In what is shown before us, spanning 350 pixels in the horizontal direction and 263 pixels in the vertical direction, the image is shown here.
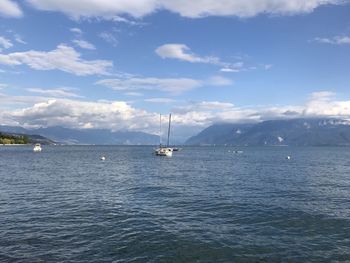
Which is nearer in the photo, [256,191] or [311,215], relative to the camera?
[311,215]

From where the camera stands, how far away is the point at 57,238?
117ft

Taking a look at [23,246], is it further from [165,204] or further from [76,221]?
[165,204]

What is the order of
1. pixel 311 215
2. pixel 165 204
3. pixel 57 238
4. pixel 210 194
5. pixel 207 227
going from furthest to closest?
pixel 210 194 < pixel 165 204 < pixel 311 215 < pixel 207 227 < pixel 57 238

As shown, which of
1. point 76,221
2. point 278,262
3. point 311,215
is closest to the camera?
point 278,262

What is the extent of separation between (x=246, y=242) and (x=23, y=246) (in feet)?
63.4

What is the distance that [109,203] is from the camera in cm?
5391

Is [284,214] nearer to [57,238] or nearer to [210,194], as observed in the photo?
[210,194]

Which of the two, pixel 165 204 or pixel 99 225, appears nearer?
pixel 99 225

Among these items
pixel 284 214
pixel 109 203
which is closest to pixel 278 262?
pixel 284 214

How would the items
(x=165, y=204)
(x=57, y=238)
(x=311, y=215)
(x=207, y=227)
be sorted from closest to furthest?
1. (x=57, y=238)
2. (x=207, y=227)
3. (x=311, y=215)
4. (x=165, y=204)

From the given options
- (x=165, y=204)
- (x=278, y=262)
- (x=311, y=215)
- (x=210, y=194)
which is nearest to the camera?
(x=278, y=262)

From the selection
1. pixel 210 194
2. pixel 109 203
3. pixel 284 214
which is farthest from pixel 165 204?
pixel 284 214

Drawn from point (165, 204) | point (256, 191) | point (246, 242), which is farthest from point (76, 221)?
point (256, 191)

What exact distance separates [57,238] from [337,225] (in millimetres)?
28230
